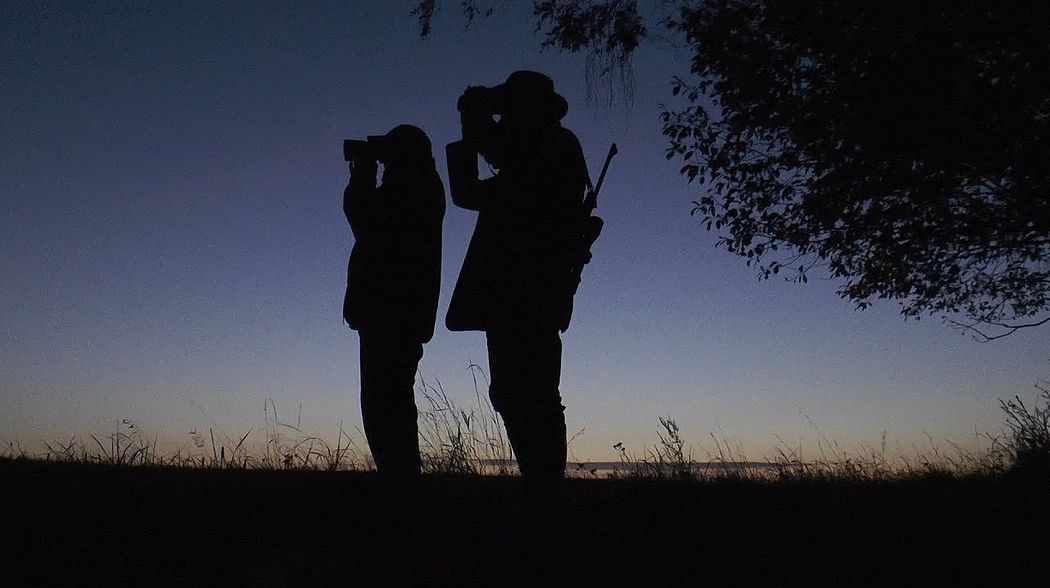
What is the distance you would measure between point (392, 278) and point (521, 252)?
1.32m

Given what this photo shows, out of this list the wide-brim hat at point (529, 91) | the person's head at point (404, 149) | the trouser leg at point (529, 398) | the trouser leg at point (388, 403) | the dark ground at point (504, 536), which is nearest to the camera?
the dark ground at point (504, 536)

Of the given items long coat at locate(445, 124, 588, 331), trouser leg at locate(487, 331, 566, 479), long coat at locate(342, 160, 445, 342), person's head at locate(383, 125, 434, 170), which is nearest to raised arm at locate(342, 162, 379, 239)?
long coat at locate(342, 160, 445, 342)

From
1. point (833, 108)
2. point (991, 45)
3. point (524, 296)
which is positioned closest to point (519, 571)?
point (524, 296)

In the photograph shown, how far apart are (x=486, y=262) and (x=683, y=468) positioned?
89.8 inches

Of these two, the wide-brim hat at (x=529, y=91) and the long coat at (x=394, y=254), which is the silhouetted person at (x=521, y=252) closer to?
the wide-brim hat at (x=529, y=91)

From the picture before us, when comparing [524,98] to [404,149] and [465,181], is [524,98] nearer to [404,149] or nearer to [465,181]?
[465,181]

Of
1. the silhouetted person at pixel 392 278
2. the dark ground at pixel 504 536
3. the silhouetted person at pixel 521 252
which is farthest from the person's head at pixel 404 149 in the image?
the dark ground at pixel 504 536

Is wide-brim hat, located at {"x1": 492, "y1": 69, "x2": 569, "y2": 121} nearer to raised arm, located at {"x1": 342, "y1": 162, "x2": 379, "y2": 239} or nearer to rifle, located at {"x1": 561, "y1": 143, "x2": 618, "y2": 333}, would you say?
rifle, located at {"x1": 561, "y1": 143, "x2": 618, "y2": 333}

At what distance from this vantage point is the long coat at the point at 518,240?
3.92m

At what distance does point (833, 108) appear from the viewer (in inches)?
286

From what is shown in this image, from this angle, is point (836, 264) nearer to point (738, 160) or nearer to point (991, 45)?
point (738, 160)

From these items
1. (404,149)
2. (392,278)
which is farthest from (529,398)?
(404,149)

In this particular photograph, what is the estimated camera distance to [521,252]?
3959mm

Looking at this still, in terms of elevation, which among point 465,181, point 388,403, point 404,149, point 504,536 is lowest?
point 504,536
